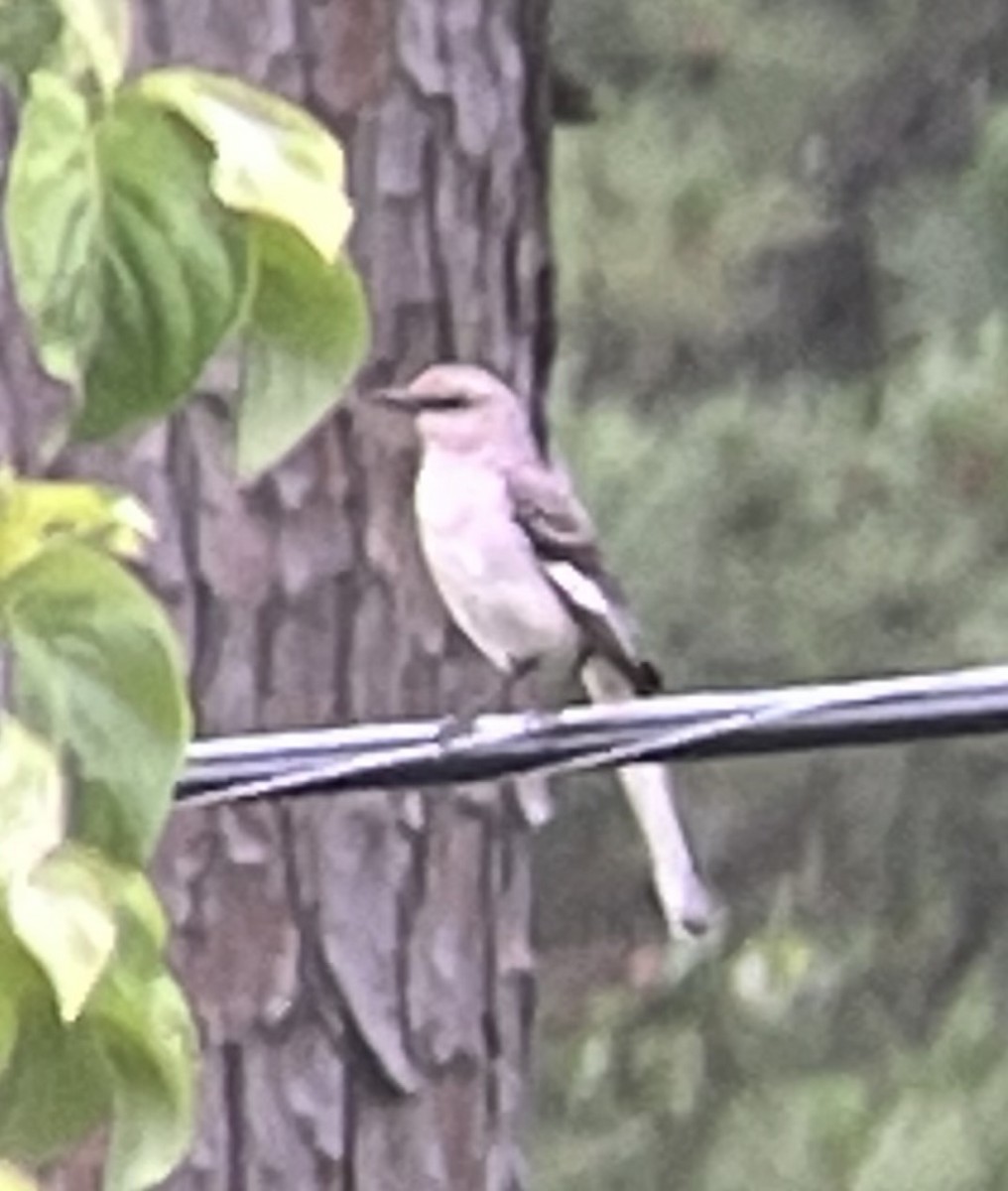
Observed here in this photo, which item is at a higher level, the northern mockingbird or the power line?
the power line

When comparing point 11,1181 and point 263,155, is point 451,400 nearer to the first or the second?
point 11,1181

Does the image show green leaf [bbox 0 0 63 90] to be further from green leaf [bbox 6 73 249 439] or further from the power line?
the power line

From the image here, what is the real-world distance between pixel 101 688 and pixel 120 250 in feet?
0.31

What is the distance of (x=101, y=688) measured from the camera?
849 millimetres

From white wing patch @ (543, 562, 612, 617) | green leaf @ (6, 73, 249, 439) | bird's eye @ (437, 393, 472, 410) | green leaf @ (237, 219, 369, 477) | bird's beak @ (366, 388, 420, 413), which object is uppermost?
green leaf @ (6, 73, 249, 439)

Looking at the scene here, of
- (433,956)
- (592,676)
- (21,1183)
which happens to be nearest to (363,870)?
(433,956)

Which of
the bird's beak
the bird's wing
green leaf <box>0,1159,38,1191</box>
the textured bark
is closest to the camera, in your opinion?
green leaf <box>0,1159,38,1191</box>

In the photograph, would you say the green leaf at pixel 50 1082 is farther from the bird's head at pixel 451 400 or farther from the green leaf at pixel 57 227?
the bird's head at pixel 451 400

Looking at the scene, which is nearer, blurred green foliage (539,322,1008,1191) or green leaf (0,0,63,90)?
green leaf (0,0,63,90)

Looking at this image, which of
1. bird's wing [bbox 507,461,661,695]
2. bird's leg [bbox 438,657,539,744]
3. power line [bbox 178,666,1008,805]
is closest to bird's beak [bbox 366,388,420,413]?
bird's leg [bbox 438,657,539,744]

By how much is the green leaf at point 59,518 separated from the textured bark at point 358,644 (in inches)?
61.5

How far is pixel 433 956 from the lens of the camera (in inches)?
106

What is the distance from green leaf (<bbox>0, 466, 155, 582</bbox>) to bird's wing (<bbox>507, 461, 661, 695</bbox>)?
203cm

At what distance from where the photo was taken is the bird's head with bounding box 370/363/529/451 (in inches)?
104
